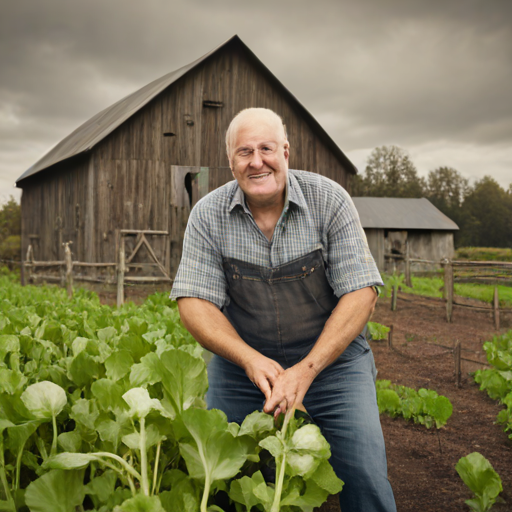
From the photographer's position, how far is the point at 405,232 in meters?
30.3

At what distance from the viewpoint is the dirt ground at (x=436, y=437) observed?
3395mm

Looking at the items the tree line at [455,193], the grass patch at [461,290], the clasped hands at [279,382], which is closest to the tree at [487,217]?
the tree line at [455,193]

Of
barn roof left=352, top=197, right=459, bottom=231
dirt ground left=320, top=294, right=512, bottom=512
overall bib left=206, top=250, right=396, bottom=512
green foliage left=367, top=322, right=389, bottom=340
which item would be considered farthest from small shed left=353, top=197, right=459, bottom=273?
overall bib left=206, top=250, right=396, bottom=512

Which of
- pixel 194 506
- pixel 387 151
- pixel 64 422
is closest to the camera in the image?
pixel 194 506

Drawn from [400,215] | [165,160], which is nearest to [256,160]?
[165,160]

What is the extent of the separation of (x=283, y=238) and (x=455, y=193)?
228 feet

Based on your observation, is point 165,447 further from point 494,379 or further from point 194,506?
point 494,379

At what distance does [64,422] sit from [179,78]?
1298 centimetres

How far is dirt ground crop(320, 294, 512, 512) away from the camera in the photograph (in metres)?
3.39

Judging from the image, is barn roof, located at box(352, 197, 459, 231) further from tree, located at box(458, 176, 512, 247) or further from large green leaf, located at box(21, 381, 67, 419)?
large green leaf, located at box(21, 381, 67, 419)

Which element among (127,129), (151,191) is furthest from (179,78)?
(151,191)

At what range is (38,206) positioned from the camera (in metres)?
18.0

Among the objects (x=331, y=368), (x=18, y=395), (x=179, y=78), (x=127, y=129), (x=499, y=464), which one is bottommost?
(x=499, y=464)

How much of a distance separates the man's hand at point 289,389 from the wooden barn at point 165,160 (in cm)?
1112
